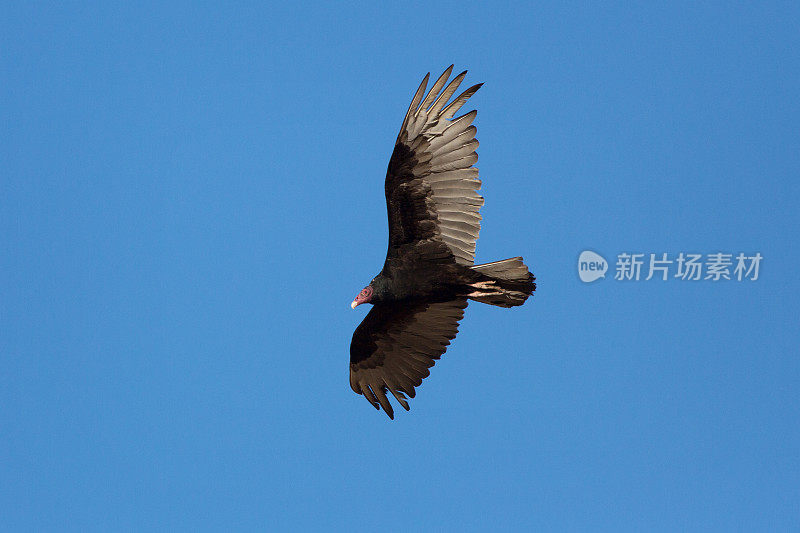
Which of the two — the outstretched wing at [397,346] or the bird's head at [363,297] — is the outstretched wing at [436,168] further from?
the outstretched wing at [397,346]

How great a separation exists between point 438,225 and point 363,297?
0.92 m

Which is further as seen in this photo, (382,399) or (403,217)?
(382,399)

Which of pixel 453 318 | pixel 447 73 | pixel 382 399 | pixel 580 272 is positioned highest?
pixel 447 73

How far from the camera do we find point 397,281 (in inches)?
376

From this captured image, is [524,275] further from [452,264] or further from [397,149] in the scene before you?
[397,149]

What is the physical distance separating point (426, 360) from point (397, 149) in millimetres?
1960

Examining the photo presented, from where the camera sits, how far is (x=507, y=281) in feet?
30.6

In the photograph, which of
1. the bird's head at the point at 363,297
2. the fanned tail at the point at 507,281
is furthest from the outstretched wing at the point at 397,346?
the fanned tail at the point at 507,281

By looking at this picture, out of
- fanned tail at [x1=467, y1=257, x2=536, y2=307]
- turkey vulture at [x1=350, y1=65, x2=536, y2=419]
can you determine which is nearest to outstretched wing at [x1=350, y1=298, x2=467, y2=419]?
turkey vulture at [x1=350, y1=65, x2=536, y2=419]

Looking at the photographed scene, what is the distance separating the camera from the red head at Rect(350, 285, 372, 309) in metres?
9.67

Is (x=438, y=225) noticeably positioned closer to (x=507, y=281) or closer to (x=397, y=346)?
(x=507, y=281)

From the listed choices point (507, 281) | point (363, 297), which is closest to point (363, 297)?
point (363, 297)

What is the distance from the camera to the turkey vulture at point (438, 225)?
924cm

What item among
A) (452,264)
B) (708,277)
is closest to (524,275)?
(452,264)
